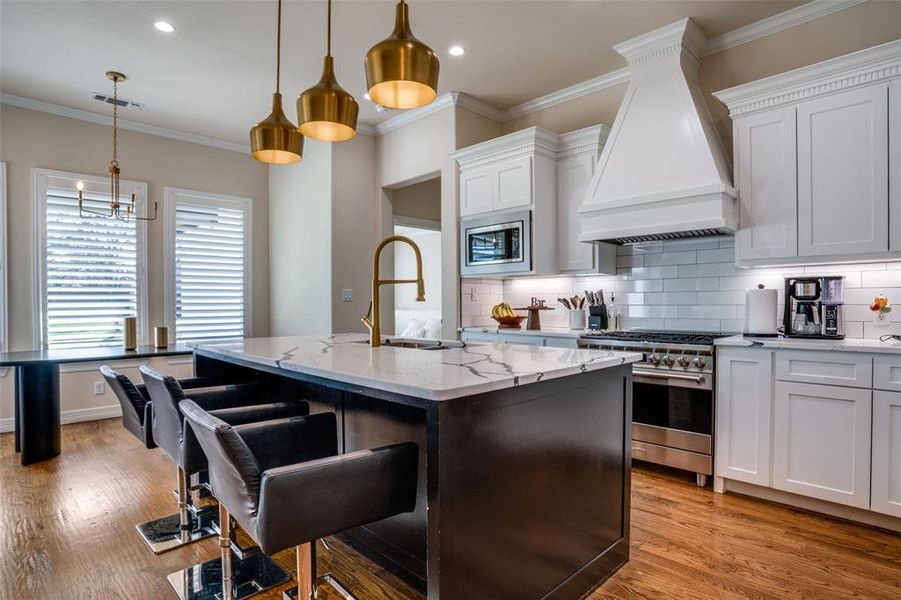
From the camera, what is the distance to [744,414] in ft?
9.57

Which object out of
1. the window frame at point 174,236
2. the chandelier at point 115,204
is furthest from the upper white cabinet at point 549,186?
the chandelier at point 115,204

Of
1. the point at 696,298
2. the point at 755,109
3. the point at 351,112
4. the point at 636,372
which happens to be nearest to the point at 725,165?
the point at 755,109

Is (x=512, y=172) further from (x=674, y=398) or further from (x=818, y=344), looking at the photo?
(x=818, y=344)

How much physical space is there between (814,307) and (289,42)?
3.96 meters

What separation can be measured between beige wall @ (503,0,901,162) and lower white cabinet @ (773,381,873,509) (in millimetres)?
1772

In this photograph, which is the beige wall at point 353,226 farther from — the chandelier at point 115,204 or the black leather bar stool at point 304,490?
the black leather bar stool at point 304,490

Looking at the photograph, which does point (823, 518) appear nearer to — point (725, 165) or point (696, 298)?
point (696, 298)

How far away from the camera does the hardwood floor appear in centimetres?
204

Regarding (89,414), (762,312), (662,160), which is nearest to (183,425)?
(662,160)

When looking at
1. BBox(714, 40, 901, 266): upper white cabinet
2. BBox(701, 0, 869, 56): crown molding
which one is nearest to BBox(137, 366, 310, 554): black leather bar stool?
BBox(714, 40, 901, 266): upper white cabinet

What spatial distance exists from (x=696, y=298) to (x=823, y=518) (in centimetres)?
158

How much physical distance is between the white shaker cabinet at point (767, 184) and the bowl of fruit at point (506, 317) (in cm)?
184

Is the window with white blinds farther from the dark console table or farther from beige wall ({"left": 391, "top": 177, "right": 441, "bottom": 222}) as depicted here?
beige wall ({"left": 391, "top": 177, "right": 441, "bottom": 222})

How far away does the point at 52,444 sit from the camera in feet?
12.3
